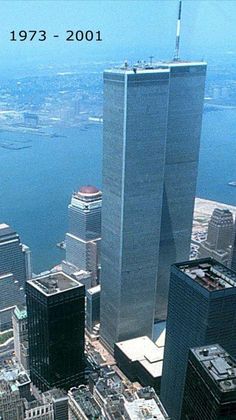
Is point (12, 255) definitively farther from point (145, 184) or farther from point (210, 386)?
point (210, 386)

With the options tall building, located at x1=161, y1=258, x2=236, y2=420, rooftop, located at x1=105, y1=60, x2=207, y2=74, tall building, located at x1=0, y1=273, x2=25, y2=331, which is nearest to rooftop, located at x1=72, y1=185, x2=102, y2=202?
tall building, located at x1=0, y1=273, x2=25, y2=331

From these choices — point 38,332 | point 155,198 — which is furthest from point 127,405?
point 155,198

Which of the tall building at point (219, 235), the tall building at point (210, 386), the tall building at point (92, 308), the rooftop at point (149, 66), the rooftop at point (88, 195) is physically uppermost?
the rooftop at point (149, 66)

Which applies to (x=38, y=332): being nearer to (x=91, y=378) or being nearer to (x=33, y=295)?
(x=33, y=295)

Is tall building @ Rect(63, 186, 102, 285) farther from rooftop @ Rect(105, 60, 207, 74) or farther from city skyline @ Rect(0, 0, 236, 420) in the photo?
rooftop @ Rect(105, 60, 207, 74)

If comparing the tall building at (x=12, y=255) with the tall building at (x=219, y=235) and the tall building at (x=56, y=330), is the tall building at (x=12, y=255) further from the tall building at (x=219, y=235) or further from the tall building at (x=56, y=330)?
the tall building at (x=219, y=235)

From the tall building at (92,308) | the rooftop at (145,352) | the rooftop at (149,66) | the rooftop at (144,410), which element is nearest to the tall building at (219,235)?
the tall building at (92,308)

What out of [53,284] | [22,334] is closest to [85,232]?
[22,334]
